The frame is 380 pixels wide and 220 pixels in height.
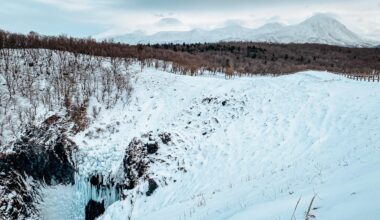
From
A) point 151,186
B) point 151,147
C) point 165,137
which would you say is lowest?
point 151,186

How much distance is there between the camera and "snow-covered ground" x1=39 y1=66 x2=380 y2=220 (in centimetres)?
1253

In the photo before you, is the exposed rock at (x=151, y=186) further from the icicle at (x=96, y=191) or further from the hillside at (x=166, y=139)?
the icicle at (x=96, y=191)

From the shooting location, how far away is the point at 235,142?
2211 cm

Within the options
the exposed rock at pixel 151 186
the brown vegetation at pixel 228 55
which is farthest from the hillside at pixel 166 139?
the brown vegetation at pixel 228 55

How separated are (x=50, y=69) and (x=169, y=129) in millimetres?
16941

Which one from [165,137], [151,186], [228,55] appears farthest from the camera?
[228,55]

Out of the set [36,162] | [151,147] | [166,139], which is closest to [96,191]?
[151,147]

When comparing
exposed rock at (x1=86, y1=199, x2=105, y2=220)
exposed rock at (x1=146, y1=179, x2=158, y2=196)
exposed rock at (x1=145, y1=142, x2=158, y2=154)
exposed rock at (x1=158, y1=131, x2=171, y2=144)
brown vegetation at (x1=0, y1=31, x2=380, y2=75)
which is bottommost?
exposed rock at (x1=86, y1=199, x2=105, y2=220)

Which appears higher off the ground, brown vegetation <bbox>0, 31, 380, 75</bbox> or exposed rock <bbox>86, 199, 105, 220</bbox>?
brown vegetation <bbox>0, 31, 380, 75</bbox>

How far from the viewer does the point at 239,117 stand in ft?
82.8

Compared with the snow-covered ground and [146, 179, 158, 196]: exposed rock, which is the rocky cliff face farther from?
[146, 179, 158, 196]: exposed rock

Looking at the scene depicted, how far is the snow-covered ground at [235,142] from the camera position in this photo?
1253 centimetres

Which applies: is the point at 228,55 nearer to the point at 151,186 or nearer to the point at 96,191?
the point at 96,191

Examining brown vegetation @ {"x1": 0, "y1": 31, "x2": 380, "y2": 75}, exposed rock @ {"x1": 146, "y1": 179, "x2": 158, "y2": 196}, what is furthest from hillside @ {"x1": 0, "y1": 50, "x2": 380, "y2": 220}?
brown vegetation @ {"x1": 0, "y1": 31, "x2": 380, "y2": 75}
